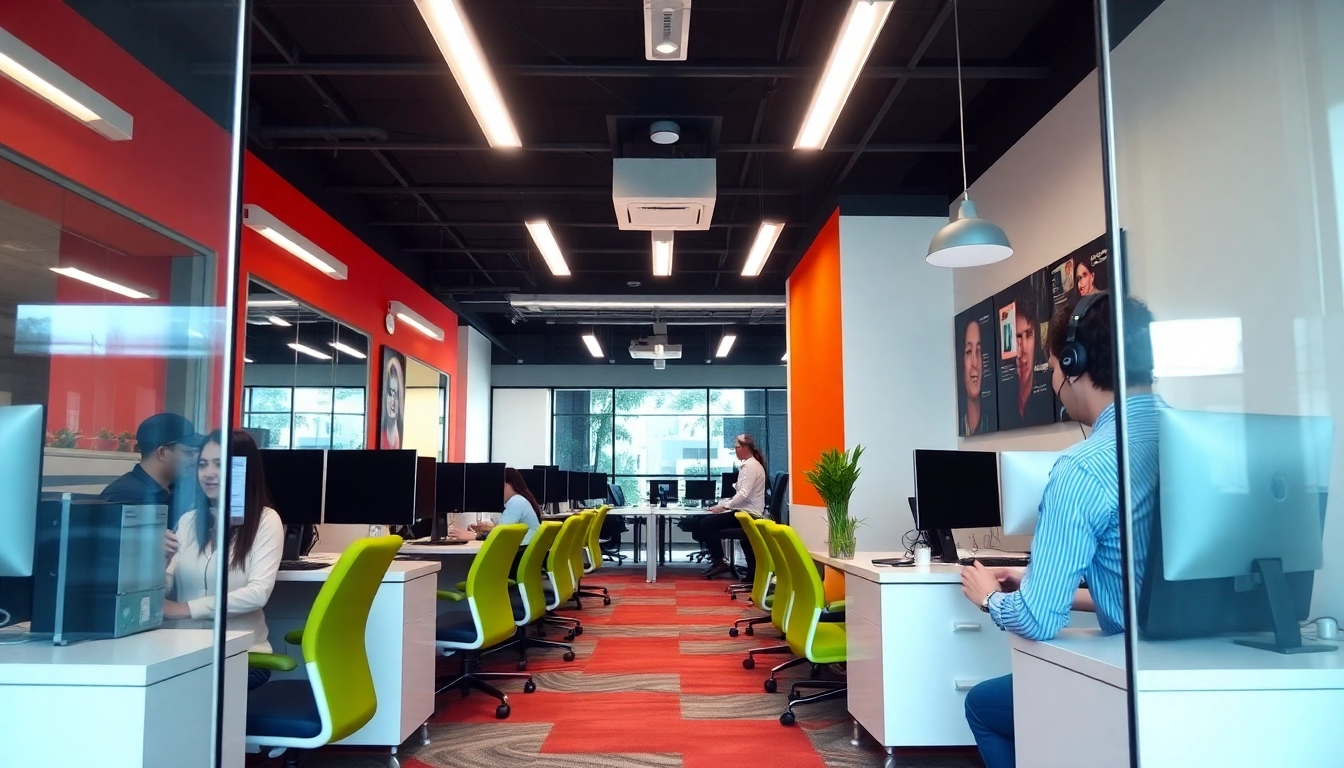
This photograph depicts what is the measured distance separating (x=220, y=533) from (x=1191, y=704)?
1.77 m

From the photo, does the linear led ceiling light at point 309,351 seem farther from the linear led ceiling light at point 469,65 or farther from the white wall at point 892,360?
the white wall at point 892,360

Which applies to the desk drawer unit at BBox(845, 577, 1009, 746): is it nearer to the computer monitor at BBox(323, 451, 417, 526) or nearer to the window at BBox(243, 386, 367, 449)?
the computer monitor at BBox(323, 451, 417, 526)

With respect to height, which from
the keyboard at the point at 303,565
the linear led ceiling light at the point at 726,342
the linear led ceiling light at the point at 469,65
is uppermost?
the linear led ceiling light at the point at 469,65

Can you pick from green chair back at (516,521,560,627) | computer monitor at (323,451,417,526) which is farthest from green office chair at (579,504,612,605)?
computer monitor at (323,451,417,526)

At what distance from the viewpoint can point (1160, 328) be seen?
1637 mm

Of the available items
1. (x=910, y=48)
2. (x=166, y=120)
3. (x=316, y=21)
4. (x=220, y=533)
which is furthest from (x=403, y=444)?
(x=220, y=533)

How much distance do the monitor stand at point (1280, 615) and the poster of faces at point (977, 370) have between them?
4418mm

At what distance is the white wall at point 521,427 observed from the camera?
15445 millimetres

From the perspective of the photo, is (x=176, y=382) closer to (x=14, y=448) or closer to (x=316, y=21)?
(x=14, y=448)

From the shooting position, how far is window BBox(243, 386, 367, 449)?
6875mm

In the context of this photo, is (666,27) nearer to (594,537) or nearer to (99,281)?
(99,281)

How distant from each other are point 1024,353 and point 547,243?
421cm

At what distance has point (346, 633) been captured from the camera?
293 cm

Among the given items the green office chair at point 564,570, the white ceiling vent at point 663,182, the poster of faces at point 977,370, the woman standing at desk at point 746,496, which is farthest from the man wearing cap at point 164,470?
the woman standing at desk at point 746,496
